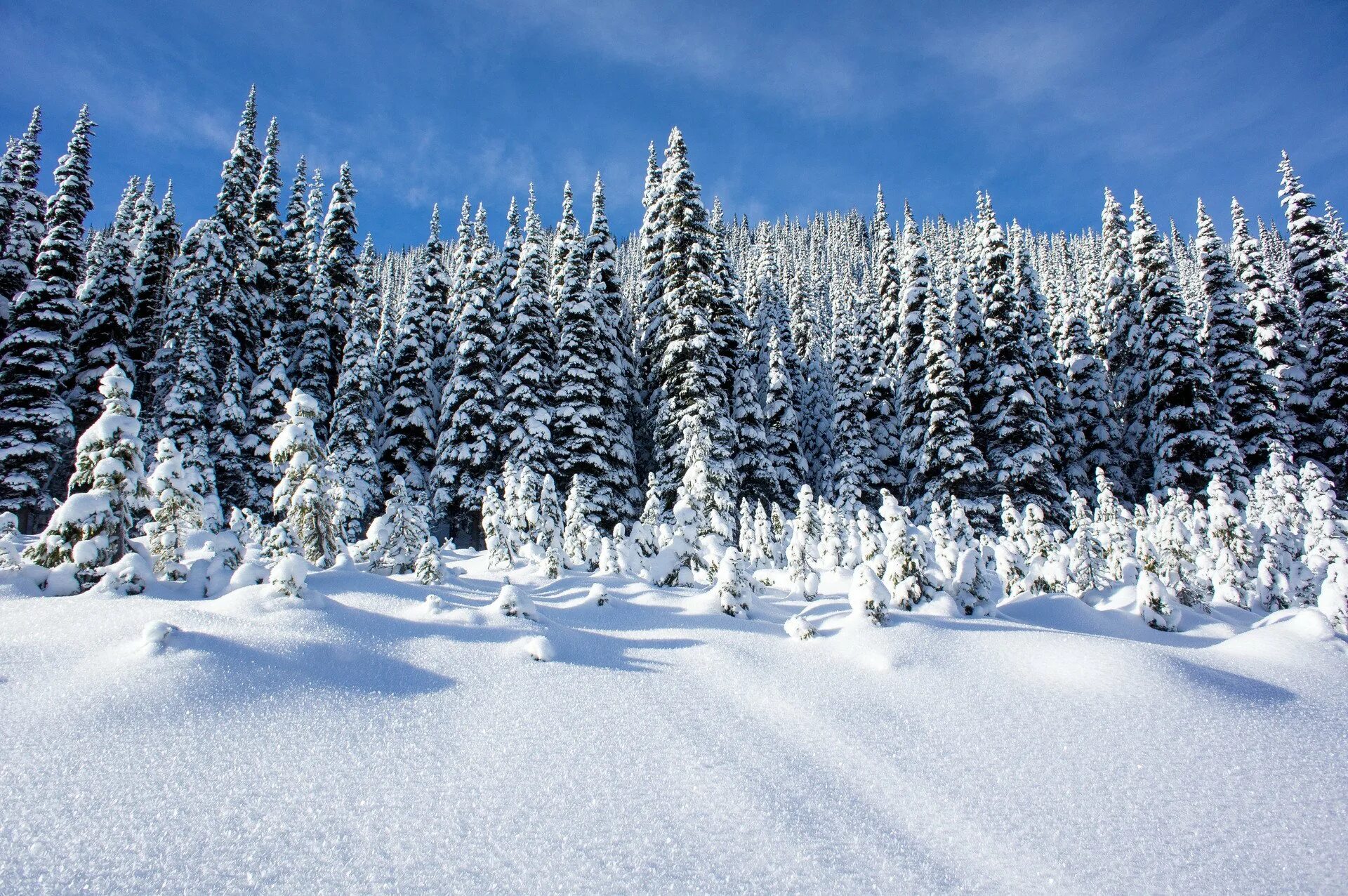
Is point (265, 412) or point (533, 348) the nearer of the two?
point (265, 412)

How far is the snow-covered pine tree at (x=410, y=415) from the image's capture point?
2900 cm

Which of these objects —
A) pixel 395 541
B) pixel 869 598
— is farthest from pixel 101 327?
pixel 869 598

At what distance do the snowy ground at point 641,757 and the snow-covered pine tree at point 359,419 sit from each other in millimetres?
20306

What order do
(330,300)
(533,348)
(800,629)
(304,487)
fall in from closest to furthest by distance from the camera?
(800,629) < (304,487) < (533,348) < (330,300)

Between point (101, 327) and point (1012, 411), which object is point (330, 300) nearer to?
point (101, 327)

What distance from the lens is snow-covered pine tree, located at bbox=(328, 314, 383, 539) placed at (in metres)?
25.8

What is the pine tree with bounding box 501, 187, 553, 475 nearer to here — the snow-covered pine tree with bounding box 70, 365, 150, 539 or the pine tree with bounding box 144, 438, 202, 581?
the pine tree with bounding box 144, 438, 202, 581

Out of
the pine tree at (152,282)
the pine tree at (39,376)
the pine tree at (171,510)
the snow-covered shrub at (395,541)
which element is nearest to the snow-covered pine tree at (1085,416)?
the snow-covered shrub at (395,541)

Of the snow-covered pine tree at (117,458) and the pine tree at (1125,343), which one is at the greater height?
the pine tree at (1125,343)

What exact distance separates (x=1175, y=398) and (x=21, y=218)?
5529 cm

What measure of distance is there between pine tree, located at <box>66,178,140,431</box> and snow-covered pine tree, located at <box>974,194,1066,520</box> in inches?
1537

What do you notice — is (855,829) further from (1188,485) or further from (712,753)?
(1188,485)

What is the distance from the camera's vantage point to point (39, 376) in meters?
25.8

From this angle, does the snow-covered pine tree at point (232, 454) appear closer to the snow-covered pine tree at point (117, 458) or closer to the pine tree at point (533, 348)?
the pine tree at point (533, 348)
